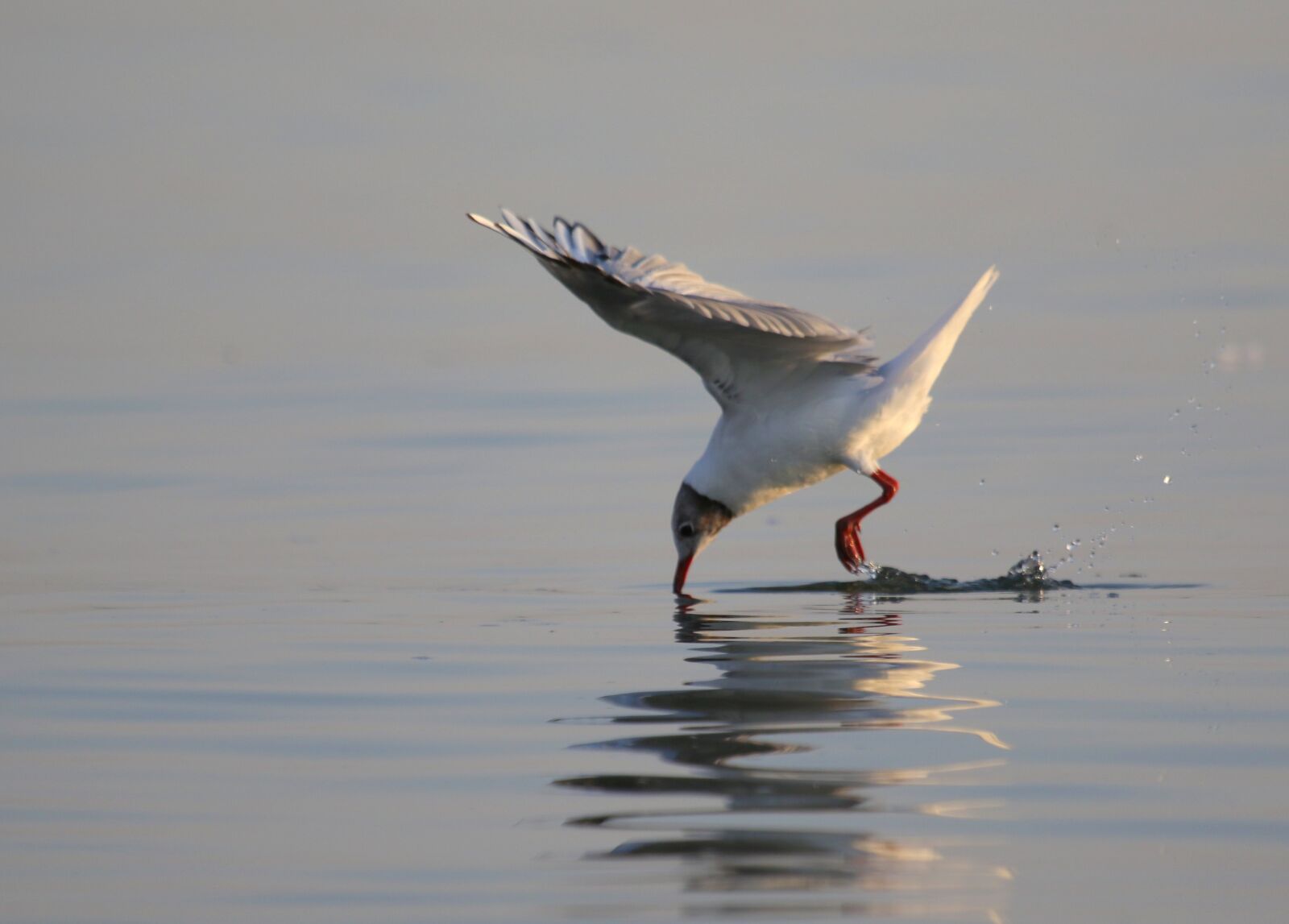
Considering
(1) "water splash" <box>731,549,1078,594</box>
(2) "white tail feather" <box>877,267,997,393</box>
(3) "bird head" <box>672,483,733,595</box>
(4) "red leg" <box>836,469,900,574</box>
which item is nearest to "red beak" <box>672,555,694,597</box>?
(3) "bird head" <box>672,483,733,595</box>

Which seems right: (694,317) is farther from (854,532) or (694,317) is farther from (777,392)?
(854,532)

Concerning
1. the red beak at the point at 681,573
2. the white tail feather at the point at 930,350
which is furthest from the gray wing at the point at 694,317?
the red beak at the point at 681,573

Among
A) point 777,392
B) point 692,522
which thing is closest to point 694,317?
point 777,392

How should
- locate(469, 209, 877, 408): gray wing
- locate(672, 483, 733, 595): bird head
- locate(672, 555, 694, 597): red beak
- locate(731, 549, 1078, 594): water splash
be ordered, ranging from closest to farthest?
1. locate(469, 209, 877, 408): gray wing
2. locate(731, 549, 1078, 594): water splash
3. locate(672, 555, 694, 597): red beak
4. locate(672, 483, 733, 595): bird head

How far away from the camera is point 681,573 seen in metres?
9.12

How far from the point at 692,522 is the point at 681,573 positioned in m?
0.40

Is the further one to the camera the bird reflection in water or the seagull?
the seagull

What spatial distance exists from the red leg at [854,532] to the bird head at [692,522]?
562 mm

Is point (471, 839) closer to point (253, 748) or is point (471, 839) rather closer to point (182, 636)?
point (253, 748)

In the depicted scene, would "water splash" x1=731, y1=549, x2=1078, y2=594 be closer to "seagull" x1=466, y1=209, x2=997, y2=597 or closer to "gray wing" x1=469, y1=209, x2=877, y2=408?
"seagull" x1=466, y1=209, x2=997, y2=597

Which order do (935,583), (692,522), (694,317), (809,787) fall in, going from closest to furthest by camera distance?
(809,787), (694,317), (935,583), (692,522)

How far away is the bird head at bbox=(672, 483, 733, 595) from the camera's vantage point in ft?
30.5

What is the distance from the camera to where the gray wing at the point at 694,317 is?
767 cm

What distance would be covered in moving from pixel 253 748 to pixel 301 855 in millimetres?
1099
